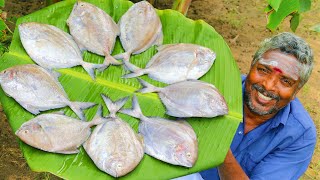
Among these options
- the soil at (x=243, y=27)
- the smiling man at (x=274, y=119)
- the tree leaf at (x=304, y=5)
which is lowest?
the soil at (x=243, y=27)

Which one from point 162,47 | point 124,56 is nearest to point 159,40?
point 162,47

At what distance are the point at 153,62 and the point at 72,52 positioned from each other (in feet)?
1.32

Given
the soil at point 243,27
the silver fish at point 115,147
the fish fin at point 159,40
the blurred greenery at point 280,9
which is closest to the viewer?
the silver fish at point 115,147

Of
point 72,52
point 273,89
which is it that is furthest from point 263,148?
point 72,52

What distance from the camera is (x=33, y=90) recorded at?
2383mm

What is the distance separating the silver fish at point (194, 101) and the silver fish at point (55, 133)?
398mm

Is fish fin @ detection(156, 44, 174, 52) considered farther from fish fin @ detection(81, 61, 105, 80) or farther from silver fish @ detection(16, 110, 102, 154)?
silver fish @ detection(16, 110, 102, 154)

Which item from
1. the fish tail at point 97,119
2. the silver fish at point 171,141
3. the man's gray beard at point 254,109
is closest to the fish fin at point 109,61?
the fish tail at point 97,119

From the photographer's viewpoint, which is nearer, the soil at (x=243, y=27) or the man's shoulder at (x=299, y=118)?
the man's shoulder at (x=299, y=118)

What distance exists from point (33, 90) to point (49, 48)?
10.1 inches

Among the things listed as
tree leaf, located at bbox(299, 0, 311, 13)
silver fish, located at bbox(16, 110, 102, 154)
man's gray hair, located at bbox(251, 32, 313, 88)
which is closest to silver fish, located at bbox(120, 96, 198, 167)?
silver fish, located at bbox(16, 110, 102, 154)

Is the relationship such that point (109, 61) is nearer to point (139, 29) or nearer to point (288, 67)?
point (139, 29)

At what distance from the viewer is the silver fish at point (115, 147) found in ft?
7.14

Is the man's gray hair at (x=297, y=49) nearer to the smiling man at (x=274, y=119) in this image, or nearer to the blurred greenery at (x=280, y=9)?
the smiling man at (x=274, y=119)
